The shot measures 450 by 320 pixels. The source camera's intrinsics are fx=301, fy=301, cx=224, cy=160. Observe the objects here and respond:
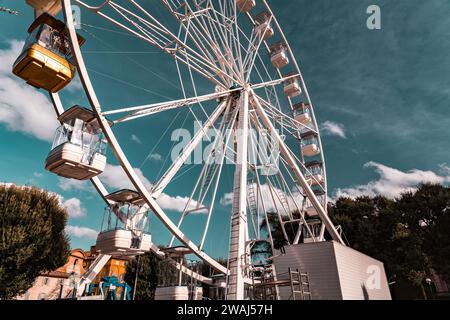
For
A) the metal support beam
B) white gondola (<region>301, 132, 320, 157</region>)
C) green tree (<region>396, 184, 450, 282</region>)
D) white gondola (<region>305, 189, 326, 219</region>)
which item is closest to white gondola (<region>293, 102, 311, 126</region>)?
white gondola (<region>301, 132, 320, 157</region>)

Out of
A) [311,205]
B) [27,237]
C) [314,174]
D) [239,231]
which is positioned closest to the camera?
[239,231]

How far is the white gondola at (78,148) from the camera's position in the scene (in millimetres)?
9570

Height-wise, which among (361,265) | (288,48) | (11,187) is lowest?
(361,265)

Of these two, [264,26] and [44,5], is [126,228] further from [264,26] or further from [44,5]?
[264,26]

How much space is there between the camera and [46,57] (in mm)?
9758

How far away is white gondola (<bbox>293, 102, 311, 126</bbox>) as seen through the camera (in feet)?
76.8

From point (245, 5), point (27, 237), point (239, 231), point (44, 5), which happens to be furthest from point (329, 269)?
point (27, 237)

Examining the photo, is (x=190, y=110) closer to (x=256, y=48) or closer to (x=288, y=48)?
(x=256, y=48)

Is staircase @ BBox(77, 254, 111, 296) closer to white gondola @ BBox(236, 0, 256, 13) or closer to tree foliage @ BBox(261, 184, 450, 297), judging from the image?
tree foliage @ BBox(261, 184, 450, 297)

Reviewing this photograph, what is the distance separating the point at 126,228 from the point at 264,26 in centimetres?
1654
